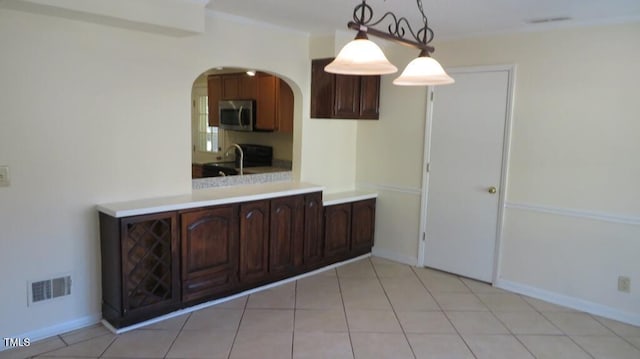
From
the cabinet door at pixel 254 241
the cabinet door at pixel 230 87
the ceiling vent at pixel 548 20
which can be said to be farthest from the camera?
the cabinet door at pixel 230 87

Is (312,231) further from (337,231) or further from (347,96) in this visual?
(347,96)

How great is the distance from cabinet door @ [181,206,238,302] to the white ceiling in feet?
5.29

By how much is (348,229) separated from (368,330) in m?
1.54

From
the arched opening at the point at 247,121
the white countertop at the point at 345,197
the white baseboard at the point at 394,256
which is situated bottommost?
the white baseboard at the point at 394,256

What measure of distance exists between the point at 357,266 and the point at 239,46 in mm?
2509

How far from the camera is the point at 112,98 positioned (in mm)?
3104

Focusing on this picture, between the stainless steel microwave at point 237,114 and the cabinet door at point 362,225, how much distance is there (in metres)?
1.85

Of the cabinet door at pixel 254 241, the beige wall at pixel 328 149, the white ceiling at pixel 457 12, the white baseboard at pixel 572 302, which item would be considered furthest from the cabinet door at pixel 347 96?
the white baseboard at pixel 572 302

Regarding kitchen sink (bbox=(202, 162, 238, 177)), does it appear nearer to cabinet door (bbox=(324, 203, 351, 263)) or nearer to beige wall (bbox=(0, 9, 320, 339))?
cabinet door (bbox=(324, 203, 351, 263))

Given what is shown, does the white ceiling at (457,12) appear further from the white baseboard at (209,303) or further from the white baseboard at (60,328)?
the white baseboard at (60,328)

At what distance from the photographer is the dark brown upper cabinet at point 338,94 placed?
14.4 ft

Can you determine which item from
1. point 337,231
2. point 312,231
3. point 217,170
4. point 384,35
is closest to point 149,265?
point 312,231

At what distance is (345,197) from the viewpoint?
15.2 ft

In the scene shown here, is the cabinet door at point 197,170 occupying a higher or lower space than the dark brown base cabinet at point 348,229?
higher
